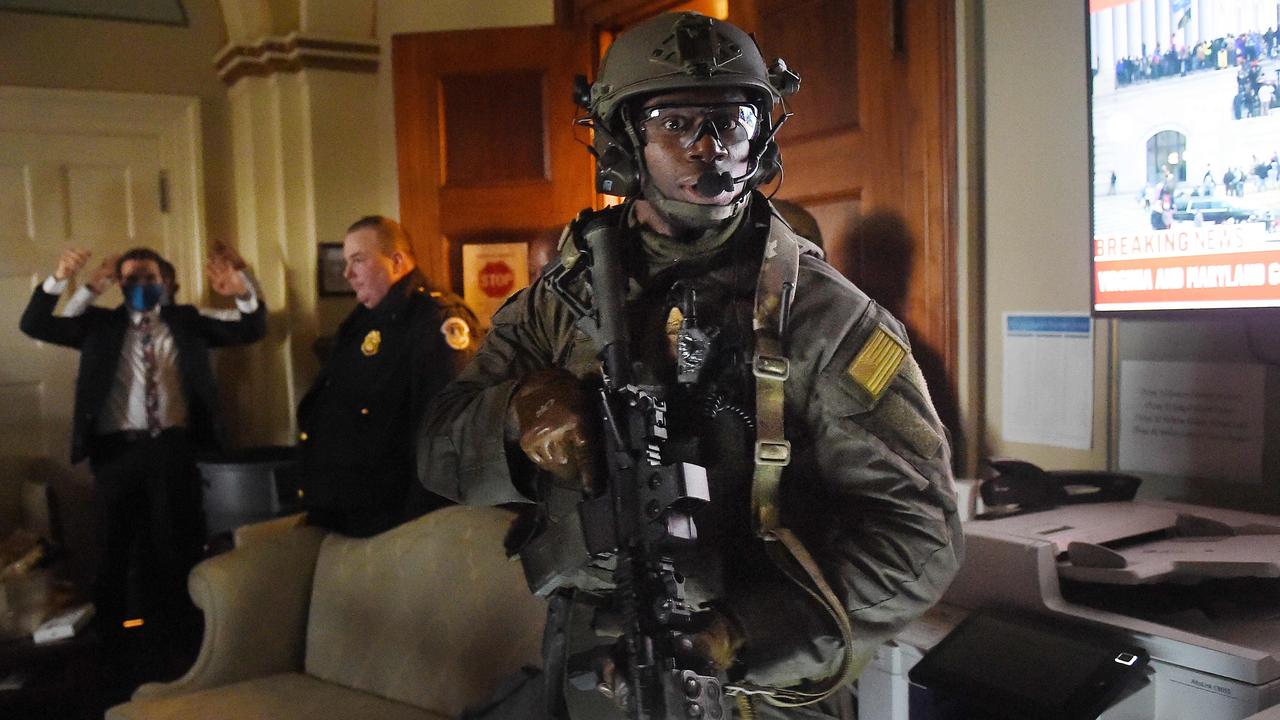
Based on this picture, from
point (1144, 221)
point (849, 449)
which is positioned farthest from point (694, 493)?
point (1144, 221)

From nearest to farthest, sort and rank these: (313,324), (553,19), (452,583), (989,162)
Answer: (989,162) < (452,583) < (553,19) < (313,324)

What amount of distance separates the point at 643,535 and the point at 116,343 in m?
3.61

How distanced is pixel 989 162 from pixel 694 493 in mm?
1342

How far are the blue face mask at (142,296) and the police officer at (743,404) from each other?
327cm

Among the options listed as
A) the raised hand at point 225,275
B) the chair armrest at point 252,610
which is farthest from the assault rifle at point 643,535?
the raised hand at point 225,275

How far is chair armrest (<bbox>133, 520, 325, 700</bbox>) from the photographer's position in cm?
242

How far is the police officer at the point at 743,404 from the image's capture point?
3.73ft

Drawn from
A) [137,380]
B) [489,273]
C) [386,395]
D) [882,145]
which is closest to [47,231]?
[137,380]

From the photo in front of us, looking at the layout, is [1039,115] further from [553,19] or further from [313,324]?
[313,324]

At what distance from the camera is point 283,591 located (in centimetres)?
252

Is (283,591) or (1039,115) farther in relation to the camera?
(283,591)

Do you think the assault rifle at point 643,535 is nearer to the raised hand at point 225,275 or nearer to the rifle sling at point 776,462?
the rifle sling at point 776,462

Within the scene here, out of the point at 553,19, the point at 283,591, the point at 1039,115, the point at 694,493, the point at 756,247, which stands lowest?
the point at 283,591

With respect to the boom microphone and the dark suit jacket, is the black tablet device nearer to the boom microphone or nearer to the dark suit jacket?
the boom microphone
